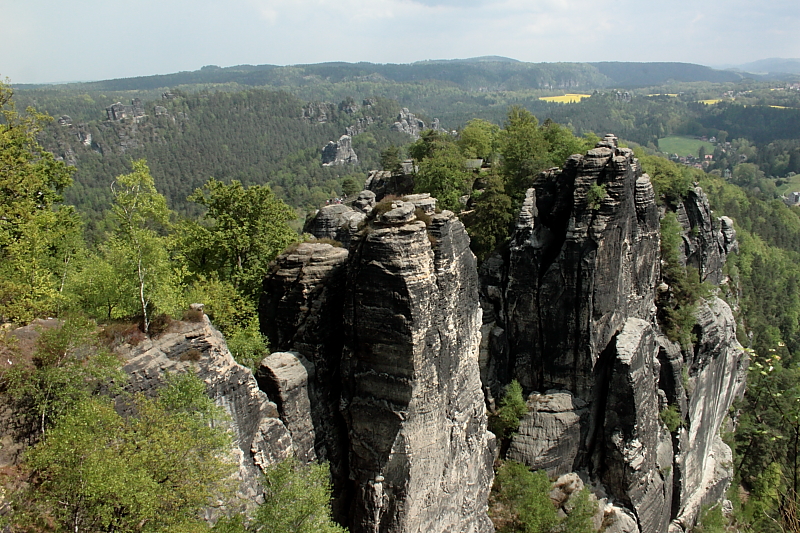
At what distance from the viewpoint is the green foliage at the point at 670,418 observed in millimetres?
32375

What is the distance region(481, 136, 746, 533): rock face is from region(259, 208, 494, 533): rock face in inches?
424

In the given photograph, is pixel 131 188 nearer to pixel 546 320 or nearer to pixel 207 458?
pixel 207 458

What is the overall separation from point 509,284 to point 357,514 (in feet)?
55.2

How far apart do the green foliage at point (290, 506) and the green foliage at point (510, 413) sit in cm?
1526

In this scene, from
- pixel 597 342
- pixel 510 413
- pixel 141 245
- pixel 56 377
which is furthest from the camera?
pixel 597 342

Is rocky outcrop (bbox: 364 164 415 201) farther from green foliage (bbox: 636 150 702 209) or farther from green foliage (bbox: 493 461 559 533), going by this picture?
green foliage (bbox: 493 461 559 533)

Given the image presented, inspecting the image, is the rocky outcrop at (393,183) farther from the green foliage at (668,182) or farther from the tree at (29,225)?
the tree at (29,225)

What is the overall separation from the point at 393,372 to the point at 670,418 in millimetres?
21950

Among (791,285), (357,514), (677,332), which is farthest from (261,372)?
(791,285)

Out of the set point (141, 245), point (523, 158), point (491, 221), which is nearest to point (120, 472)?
point (141, 245)

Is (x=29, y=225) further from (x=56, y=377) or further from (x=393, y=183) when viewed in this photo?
(x=393, y=183)

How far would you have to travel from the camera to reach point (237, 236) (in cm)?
2739

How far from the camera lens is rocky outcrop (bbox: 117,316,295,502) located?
1545 cm

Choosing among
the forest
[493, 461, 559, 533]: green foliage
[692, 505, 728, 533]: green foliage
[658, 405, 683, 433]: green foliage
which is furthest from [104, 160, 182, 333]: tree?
[692, 505, 728, 533]: green foliage
